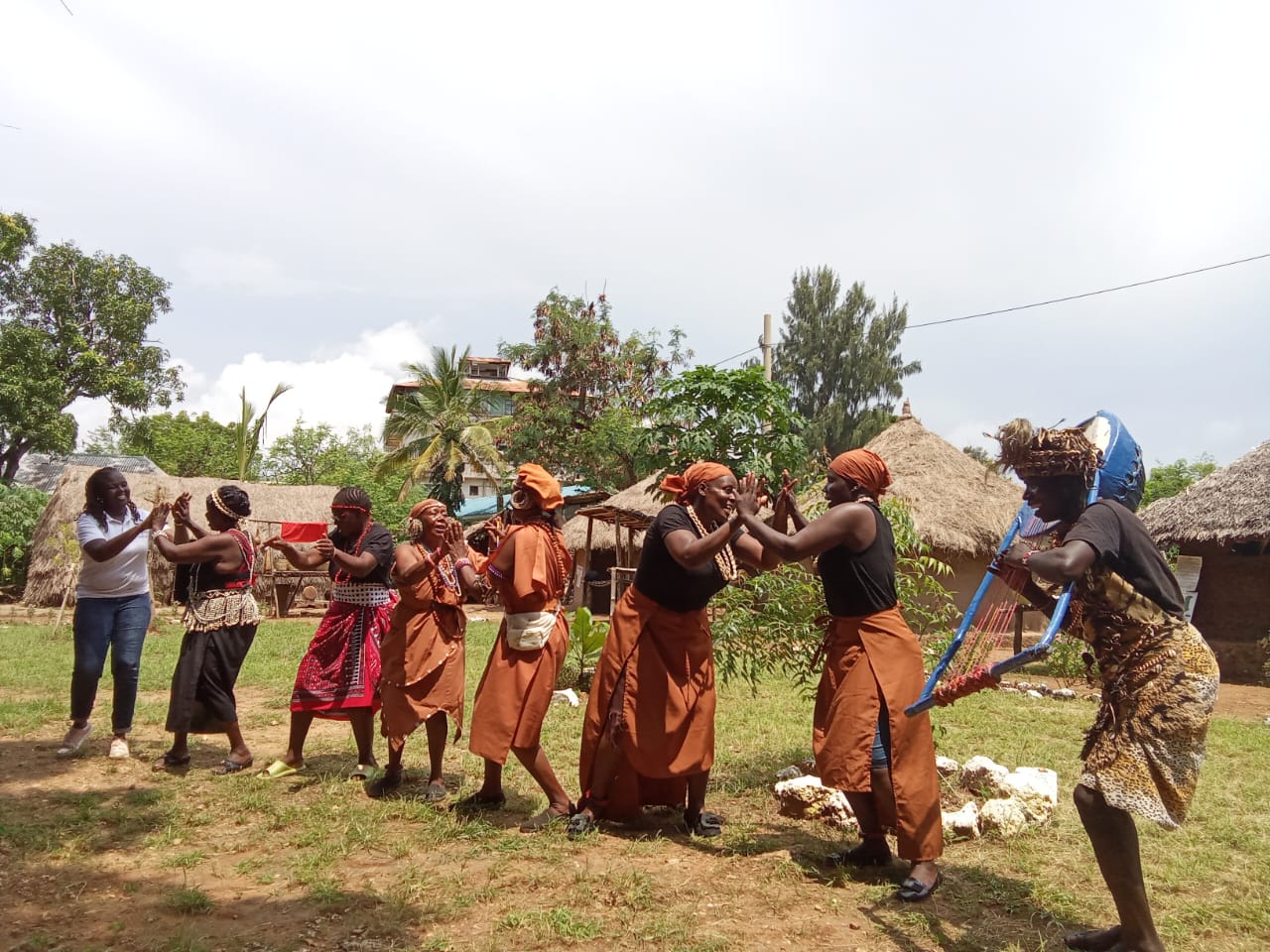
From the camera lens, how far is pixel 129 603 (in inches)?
226

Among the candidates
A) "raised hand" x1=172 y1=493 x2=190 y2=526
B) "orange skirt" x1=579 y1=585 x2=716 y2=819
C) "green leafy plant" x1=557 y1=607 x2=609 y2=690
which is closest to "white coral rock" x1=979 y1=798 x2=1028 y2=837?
"orange skirt" x1=579 y1=585 x2=716 y2=819

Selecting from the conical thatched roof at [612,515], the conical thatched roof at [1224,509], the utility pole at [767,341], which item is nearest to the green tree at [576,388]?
the conical thatched roof at [612,515]

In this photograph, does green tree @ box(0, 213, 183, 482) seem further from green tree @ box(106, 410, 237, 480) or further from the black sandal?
the black sandal

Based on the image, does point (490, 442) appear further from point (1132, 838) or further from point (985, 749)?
point (1132, 838)

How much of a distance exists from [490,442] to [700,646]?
2359cm

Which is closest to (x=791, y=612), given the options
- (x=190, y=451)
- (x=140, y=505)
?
(x=140, y=505)

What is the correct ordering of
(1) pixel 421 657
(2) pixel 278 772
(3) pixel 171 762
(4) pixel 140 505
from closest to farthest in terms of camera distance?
(1) pixel 421 657, (2) pixel 278 772, (3) pixel 171 762, (4) pixel 140 505

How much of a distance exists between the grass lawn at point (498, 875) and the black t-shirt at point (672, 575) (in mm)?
1177

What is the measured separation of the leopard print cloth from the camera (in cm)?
291

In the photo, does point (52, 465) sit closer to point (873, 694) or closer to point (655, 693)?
point (655, 693)

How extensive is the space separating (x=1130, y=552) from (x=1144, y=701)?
498mm

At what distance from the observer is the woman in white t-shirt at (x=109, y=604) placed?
219 inches

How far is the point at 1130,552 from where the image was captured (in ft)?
9.90

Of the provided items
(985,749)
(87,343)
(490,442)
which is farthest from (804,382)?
(985,749)
